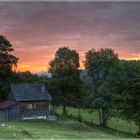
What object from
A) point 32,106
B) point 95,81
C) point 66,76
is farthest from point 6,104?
point 95,81

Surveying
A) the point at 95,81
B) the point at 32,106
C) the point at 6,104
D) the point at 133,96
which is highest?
the point at 95,81

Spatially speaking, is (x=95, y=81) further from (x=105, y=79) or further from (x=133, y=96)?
(x=133, y=96)

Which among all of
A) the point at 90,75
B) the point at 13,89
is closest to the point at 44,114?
the point at 13,89

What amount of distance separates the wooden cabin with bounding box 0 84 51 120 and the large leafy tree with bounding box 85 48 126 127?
9.92 metres

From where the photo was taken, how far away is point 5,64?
70312mm

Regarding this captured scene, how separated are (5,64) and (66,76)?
14.3 m

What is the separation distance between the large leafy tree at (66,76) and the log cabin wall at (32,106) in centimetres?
789

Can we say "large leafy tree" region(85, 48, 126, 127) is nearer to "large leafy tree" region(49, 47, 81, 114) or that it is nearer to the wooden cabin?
"large leafy tree" region(49, 47, 81, 114)

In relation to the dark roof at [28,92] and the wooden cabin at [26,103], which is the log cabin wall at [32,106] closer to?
the wooden cabin at [26,103]

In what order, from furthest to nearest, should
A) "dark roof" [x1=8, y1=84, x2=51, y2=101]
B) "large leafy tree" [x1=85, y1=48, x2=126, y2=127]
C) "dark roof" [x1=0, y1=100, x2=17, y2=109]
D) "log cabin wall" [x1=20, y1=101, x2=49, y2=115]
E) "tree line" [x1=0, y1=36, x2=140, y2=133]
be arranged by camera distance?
"dark roof" [x1=8, y1=84, x2=51, y2=101], "log cabin wall" [x1=20, y1=101, x2=49, y2=115], "dark roof" [x1=0, y1=100, x2=17, y2=109], "large leafy tree" [x1=85, y1=48, x2=126, y2=127], "tree line" [x1=0, y1=36, x2=140, y2=133]

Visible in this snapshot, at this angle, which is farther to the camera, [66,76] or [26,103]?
[66,76]

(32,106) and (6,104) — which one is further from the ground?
(6,104)

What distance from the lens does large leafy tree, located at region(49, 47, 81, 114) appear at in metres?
75.4

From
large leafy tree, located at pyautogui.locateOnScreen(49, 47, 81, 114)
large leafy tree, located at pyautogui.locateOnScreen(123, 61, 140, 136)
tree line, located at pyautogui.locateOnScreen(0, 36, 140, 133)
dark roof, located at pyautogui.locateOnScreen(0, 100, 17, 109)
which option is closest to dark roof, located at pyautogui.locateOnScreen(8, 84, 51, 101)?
dark roof, located at pyautogui.locateOnScreen(0, 100, 17, 109)
